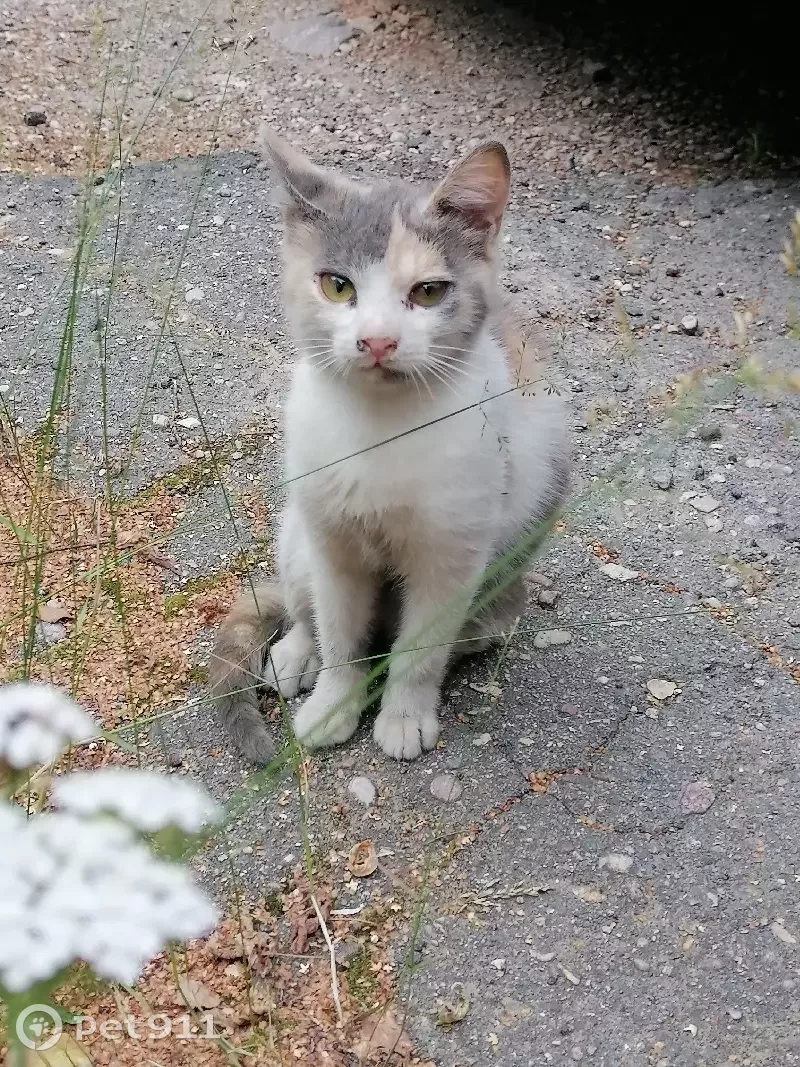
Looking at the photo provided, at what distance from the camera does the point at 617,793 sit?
4.82 ft

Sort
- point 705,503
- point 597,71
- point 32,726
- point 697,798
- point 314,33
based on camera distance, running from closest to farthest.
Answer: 1. point 32,726
2. point 697,798
3. point 705,503
4. point 597,71
5. point 314,33

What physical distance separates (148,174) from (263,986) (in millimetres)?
2313

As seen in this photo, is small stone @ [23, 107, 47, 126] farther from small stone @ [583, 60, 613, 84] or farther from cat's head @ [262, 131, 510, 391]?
cat's head @ [262, 131, 510, 391]

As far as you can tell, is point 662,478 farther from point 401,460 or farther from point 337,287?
point 337,287

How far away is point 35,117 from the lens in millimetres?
2975

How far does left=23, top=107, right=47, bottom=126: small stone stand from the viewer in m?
2.97

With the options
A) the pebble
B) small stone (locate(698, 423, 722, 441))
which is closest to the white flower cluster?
small stone (locate(698, 423, 722, 441))

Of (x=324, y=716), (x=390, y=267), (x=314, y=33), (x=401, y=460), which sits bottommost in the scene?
(x=324, y=716)

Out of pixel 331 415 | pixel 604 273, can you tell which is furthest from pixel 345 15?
pixel 331 415

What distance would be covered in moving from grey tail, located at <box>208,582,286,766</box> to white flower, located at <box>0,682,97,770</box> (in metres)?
0.60

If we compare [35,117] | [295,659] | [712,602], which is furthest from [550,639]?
[35,117]

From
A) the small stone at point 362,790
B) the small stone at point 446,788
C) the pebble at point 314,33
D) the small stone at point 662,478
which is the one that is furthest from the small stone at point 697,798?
the pebble at point 314,33

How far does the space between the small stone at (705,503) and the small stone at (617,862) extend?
2.70ft

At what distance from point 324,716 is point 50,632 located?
517 millimetres
